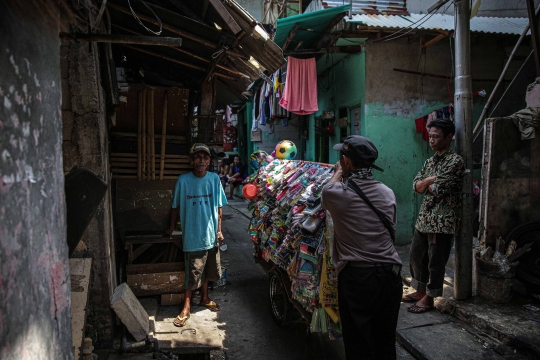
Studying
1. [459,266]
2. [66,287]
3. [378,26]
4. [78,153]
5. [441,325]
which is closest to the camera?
[66,287]

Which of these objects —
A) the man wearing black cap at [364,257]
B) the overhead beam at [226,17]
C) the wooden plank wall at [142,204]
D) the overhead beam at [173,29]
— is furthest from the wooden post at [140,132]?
the man wearing black cap at [364,257]

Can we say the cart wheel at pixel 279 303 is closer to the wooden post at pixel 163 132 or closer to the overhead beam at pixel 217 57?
the wooden post at pixel 163 132

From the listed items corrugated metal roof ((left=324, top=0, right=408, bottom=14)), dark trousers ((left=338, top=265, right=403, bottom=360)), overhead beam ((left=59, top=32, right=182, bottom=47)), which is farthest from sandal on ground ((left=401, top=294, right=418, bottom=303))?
corrugated metal roof ((left=324, top=0, right=408, bottom=14))

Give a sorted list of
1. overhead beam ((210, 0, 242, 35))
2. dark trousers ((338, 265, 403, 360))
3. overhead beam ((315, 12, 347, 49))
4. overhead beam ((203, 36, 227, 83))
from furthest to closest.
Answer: overhead beam ((315, 12, 347, 49))
overhead beam ((203, 36, 227, 83))
overhead beam ((210, 0, 242, 35))
dark trousers ((338, 265, 403, 360))

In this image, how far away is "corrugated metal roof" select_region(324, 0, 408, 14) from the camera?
859 centimetres

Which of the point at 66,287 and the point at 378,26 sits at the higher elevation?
the point at 378,26

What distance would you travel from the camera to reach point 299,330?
4.68 m

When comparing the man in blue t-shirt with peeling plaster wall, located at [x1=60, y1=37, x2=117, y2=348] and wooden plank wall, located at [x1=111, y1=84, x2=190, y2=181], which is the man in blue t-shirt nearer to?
wooden plank wall, located at [x1=111, y1=84, x2=190, y2=181]

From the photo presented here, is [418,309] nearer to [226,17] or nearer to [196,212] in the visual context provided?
[196,212]

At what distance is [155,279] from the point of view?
5.34 meters

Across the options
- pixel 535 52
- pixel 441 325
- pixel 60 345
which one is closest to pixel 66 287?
pixel 60 345

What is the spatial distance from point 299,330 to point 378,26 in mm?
5727

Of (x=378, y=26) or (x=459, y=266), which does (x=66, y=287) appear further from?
(x=378, y=26)

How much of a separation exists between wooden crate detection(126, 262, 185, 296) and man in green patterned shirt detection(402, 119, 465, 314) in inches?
120
